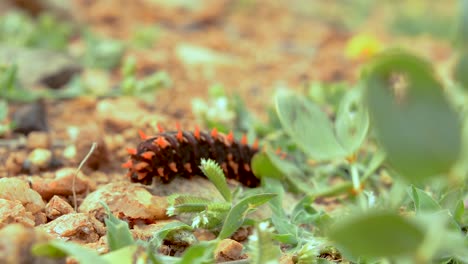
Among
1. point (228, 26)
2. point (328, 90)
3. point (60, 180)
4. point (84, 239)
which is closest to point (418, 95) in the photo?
point (84, 239)

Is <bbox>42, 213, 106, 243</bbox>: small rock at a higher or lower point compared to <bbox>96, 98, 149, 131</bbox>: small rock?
lower

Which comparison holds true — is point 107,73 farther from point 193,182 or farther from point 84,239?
point 84,239

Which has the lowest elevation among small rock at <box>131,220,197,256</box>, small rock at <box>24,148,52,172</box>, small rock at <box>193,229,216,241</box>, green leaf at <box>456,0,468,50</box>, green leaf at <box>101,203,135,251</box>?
small rock at <box>193,229,216,241</box>

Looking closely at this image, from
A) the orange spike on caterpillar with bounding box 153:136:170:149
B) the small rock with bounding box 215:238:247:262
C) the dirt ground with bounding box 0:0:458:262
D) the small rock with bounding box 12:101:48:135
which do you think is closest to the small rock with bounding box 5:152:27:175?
the dirt ground with bounding box 0:0:458:262

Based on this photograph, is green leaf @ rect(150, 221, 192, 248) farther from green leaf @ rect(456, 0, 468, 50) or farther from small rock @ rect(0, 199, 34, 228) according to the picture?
green leaf @ rect(456, 0, 468, 50)

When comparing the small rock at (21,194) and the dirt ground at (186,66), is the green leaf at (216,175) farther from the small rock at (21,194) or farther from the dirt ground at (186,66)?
the small rock at (21,194)

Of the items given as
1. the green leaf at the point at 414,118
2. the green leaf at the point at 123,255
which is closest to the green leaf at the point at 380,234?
the green leaf at the point at 414,118
